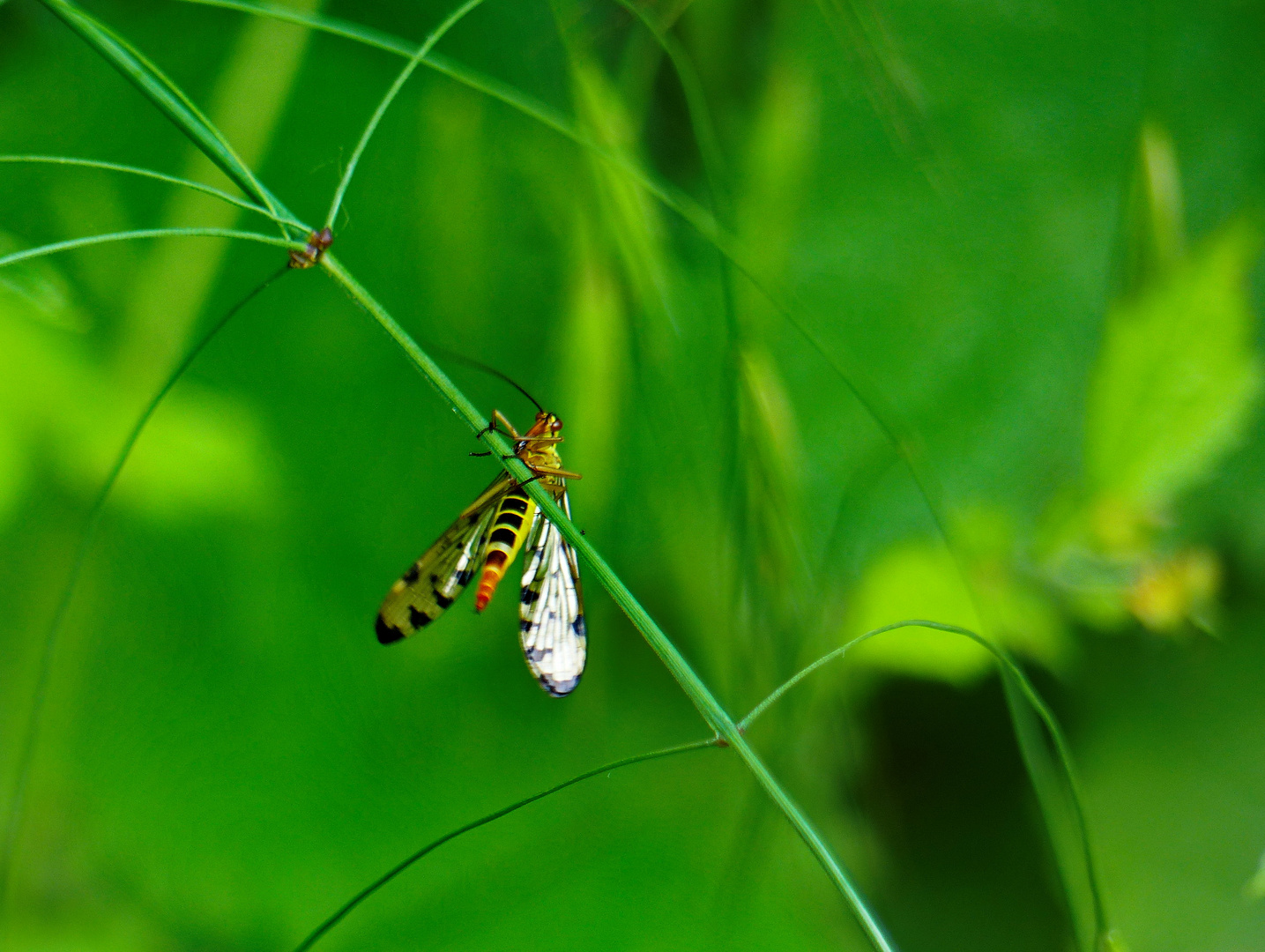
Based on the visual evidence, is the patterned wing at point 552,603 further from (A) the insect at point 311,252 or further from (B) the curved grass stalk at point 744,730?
(A) the insect at point 311,252

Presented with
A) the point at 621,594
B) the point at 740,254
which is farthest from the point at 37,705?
the point at 740,254

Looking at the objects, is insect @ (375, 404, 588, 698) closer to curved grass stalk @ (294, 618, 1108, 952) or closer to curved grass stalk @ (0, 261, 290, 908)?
curved grass stalk @ (294, 618, 1108, 952)

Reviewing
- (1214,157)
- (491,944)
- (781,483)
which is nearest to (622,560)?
(781,483)

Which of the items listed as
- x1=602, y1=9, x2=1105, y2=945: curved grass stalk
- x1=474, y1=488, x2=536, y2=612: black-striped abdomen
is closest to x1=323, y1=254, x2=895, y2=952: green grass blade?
x1=474, y1=488, x2=536, y2=612: black-striped abdomen

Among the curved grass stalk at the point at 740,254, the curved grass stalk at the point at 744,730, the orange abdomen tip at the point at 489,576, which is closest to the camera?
the curved grass stalk at the point at 744,730

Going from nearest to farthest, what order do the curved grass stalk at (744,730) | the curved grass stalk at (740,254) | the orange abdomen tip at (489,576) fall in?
the curved grass stalk at (744,730) < the orange abdomen tip at (489,576) < the curved grass stalk at (740,254)

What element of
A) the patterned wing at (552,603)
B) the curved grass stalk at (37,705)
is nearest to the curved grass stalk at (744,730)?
the patterned wing at (552,603)

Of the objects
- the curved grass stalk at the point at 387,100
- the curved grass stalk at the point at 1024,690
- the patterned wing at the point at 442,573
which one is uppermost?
the curved grass stalk at the point at 387,100

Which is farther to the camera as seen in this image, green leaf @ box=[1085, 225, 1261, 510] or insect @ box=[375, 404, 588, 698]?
green leaf @ box=[1085, 225, 1261, 510]
